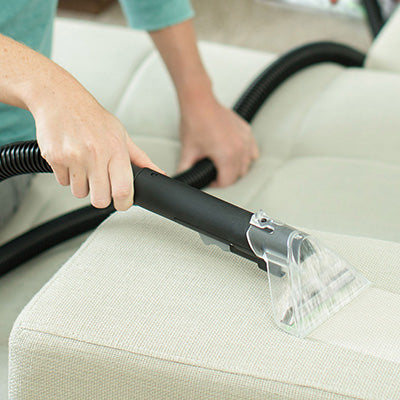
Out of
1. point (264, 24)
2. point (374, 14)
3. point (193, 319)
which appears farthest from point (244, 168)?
point (264, 24)

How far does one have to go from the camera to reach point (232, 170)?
1.15 m

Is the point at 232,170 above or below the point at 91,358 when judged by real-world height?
below

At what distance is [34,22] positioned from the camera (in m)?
1.06

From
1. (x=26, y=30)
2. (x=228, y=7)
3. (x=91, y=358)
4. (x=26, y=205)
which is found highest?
(x=26, y=30)

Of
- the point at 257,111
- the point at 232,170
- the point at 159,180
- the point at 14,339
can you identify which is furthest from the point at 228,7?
the point at 14,339

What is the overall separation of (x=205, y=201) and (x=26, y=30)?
515 mm

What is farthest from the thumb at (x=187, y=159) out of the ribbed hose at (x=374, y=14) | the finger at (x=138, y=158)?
the ribbed hose at (x=374, y=14)

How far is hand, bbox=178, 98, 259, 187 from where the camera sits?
116 cm

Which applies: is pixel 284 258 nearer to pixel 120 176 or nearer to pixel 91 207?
pixel 120 176

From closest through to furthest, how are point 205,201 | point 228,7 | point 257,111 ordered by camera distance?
point 205,201 → point 257,111 → point 228,7

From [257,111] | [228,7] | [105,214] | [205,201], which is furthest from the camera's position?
[228,7]

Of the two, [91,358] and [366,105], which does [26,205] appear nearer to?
[91,358]

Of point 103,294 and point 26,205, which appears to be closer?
point 103,294

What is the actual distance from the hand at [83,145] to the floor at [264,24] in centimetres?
184
